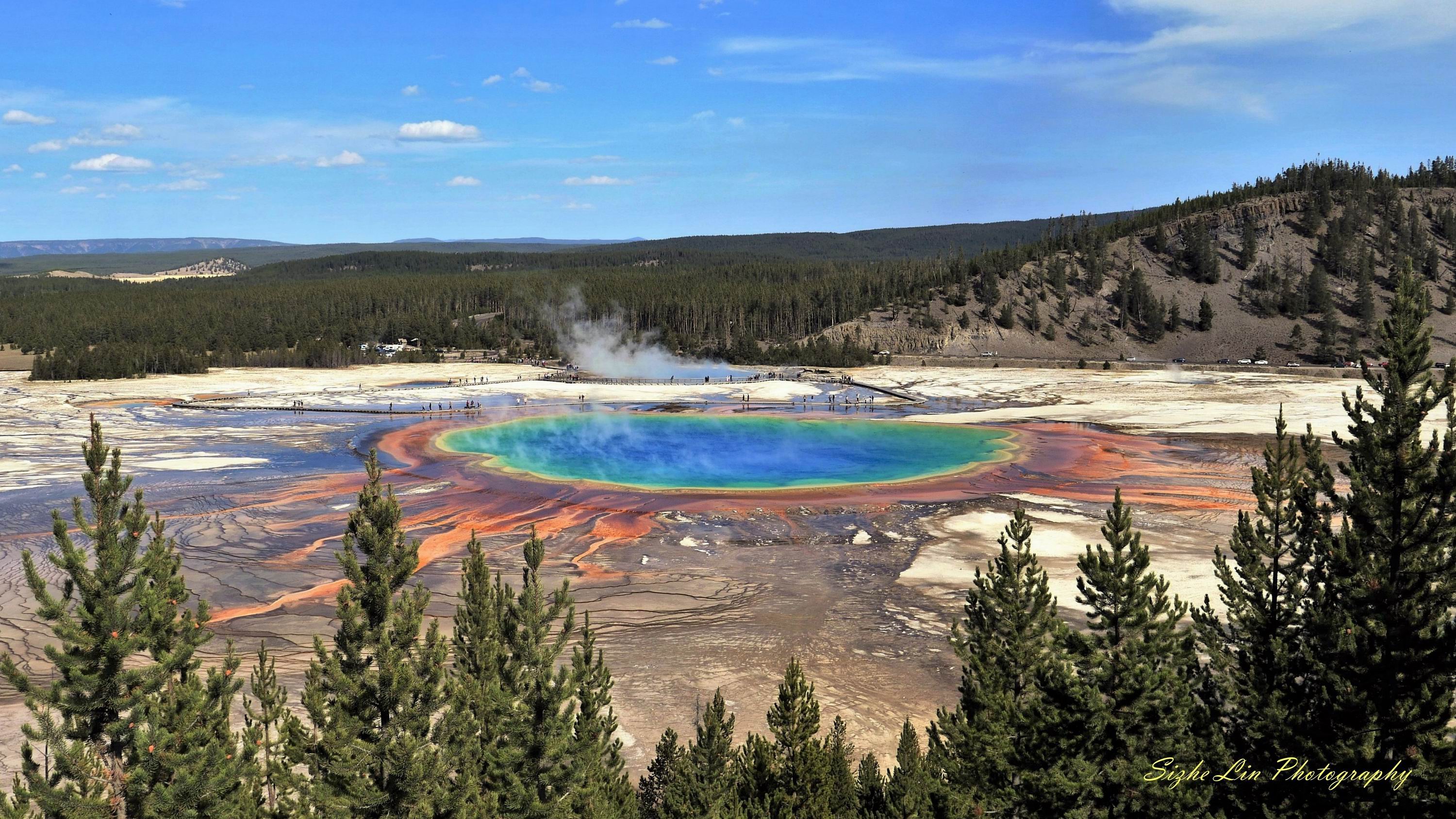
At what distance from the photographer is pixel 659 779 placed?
1942 cm

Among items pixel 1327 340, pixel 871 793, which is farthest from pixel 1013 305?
pixel 871 793

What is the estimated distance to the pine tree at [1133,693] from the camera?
1419cm

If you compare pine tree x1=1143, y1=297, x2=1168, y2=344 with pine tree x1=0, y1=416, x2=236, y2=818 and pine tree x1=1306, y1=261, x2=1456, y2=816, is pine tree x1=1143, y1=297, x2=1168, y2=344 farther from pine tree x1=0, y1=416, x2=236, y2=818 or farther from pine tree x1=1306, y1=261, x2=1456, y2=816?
pine tree x1=0, y1=416, x2=236, y2=818

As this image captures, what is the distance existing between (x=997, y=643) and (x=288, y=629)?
20729mm

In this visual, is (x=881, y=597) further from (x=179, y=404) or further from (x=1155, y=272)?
(x=1155, y=272)

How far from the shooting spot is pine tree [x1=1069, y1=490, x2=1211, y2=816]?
1419cm

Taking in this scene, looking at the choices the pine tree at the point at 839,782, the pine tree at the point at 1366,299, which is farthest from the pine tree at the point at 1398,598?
the pine tree at the point at 1366,299

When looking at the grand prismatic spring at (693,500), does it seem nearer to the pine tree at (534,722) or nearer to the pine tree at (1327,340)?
the pine tree at (534,722)

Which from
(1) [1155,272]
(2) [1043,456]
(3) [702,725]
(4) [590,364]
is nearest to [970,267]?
(1) [1155,272]

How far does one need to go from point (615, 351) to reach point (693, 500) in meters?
99.5

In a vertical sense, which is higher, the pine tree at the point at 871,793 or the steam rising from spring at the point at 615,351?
the steam rising from spring at the point at 615,351

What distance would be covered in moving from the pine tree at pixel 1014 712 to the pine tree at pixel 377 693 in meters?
7.85

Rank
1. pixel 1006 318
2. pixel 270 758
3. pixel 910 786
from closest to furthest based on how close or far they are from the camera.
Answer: pixel 910 786 < pixel 270 758 < pixel 1006 318

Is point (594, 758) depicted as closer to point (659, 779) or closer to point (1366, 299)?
point (659, 779)
